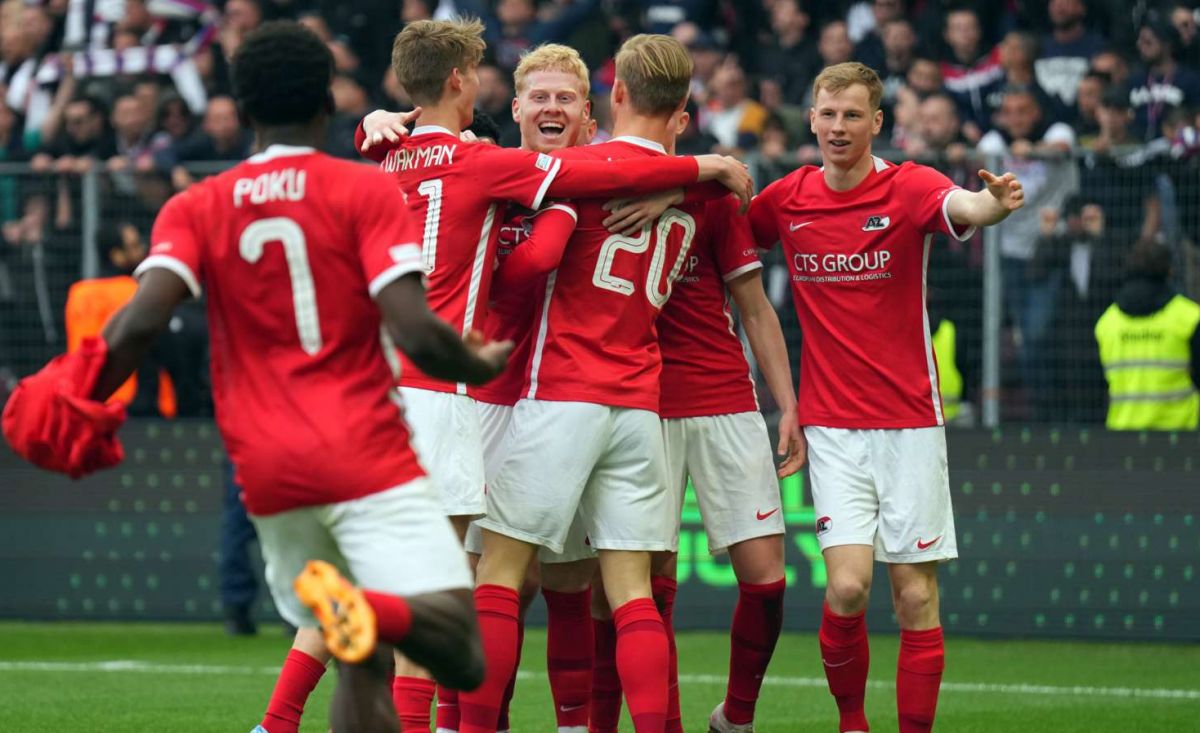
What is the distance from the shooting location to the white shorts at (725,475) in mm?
7246

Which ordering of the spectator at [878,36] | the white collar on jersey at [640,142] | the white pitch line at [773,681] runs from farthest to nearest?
the spectator at [878,36] < the white pitch line at [773,681] < the white collar on jersey at [640,142]

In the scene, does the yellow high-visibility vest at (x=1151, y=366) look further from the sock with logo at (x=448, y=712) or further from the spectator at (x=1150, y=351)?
the sock with logo at (x=448, y=712)

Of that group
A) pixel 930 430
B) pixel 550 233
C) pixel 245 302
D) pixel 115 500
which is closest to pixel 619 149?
pixel 550 233

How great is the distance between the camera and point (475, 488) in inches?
250

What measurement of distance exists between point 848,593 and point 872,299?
3.60ft

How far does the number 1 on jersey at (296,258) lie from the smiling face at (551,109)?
2409mm

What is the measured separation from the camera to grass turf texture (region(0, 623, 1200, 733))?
28.8 ft

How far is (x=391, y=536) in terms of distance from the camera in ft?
16.2

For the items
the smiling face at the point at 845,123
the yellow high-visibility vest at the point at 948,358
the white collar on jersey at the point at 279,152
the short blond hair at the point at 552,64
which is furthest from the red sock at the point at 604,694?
the yellow high-visibility vest at the point at 948,358

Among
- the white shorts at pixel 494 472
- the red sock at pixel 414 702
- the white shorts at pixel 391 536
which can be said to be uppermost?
the white shorts at pixel 391 536

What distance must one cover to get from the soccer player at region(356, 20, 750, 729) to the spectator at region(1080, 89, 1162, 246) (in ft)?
19.6

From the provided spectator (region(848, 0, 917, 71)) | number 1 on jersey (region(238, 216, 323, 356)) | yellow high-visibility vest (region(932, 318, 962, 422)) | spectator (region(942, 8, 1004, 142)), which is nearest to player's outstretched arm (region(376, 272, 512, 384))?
number 1 on jersey (region(238, 216, 323, 356))

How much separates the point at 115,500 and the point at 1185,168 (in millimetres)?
7335

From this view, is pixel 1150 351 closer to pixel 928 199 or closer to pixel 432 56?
pixel 928 199
